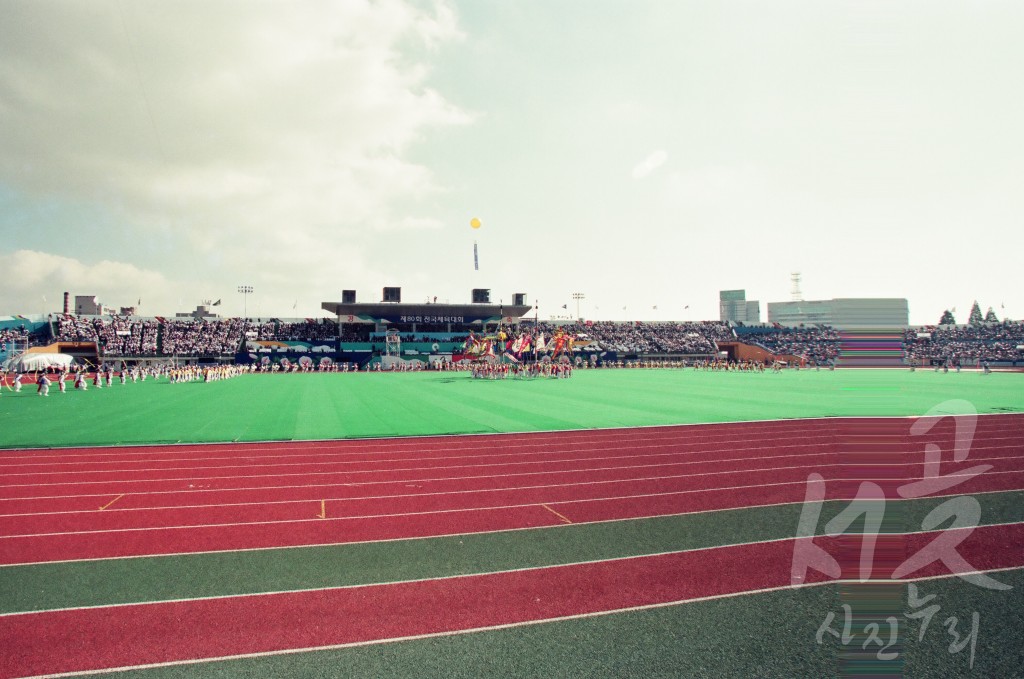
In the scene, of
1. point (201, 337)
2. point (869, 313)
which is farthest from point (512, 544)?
point (201, 337)

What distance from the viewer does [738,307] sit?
6663 inches

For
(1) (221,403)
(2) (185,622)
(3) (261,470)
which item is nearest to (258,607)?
(2) (185,622)

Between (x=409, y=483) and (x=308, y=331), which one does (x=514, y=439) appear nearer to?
(x=409, y=483)

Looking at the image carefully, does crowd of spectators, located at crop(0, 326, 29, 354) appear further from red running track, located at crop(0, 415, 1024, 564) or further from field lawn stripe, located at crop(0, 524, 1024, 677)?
field lawn stripe, located at crop(0, 524, 1024, 677)

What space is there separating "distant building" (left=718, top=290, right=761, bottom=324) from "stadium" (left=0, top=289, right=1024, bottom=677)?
15393 cm

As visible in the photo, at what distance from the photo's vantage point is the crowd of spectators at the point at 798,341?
3002 inches

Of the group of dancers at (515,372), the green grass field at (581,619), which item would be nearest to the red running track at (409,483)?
the green grass field at (581,619)

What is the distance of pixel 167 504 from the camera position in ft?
30.8

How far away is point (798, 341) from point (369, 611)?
291ft

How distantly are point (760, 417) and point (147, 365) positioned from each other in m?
66.5

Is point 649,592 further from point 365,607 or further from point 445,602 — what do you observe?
point 365,607

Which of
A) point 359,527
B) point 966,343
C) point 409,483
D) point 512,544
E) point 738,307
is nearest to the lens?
point 512,544

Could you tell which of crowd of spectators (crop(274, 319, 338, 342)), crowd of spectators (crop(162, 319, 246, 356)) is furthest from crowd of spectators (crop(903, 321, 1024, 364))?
crowd of spectators (crop(162, 319, 246, 356))

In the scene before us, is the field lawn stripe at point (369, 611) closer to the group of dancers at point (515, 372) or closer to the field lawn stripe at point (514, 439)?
the field lawn stripe at point (514, 439)
